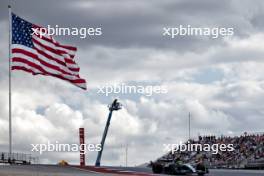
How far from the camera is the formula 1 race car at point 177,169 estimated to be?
1489 inches

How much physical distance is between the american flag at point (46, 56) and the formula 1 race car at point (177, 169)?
7.84 meters

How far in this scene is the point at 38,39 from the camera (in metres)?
34.8

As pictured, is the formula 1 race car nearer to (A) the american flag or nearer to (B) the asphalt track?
(B) the asphalt track

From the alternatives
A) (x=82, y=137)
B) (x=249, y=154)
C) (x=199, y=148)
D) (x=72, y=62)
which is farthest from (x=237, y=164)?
(x=72, y=62)

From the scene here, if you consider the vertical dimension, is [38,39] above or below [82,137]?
above

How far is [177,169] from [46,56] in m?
10.6

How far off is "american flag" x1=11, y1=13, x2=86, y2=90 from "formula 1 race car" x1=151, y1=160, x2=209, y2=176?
7842 millimetres

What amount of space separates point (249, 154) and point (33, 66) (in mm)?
27618

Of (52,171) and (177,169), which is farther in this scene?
(177,169)

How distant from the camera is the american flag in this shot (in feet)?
112

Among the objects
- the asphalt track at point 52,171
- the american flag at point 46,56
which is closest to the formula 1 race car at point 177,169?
the asphalt track at point 52,171

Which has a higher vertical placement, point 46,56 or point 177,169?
point 46,56

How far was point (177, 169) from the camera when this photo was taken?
38.1 meters

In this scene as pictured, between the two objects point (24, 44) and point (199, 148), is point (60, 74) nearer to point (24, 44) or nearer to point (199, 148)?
point (24, 44)
